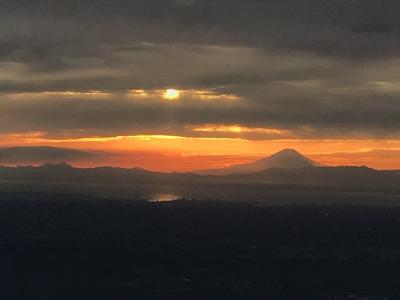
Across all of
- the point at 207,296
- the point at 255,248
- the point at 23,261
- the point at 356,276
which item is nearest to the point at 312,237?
the point at 255,248

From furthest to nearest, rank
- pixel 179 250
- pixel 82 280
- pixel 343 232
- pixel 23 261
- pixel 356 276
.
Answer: pixel 343 232
pixel 179 250
pixel 23 261
pixel 356 276
pixel 82 280

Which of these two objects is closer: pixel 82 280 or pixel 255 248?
pixel 82 280

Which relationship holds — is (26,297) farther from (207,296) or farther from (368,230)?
(368,230)

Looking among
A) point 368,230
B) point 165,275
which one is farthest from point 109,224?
point 165,275

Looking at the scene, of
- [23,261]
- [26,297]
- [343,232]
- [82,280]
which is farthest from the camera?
[343,232]

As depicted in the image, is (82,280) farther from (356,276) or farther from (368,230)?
(368,230)

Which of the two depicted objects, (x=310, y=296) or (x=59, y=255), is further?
(x=59, y=255)
